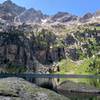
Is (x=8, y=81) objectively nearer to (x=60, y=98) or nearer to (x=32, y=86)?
(x=32, y=86)

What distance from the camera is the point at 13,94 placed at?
40.9m

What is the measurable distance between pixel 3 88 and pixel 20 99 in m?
2.93

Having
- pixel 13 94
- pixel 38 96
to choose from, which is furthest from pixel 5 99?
pixel 38 96

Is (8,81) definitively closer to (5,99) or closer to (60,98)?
(5,99)

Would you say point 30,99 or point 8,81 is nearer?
point 30,99

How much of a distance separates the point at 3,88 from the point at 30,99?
3863 mm

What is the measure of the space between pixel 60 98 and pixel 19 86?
209 inches

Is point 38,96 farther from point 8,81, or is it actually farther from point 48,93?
point 8,81

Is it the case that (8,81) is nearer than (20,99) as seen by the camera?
No

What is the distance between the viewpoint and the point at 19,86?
42062 mm

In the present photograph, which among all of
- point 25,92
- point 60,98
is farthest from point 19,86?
point 60,98

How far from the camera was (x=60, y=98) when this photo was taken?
42375mm

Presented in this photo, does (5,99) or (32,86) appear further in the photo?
(32,86)

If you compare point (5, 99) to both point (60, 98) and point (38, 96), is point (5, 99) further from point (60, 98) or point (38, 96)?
point (60, 98)
